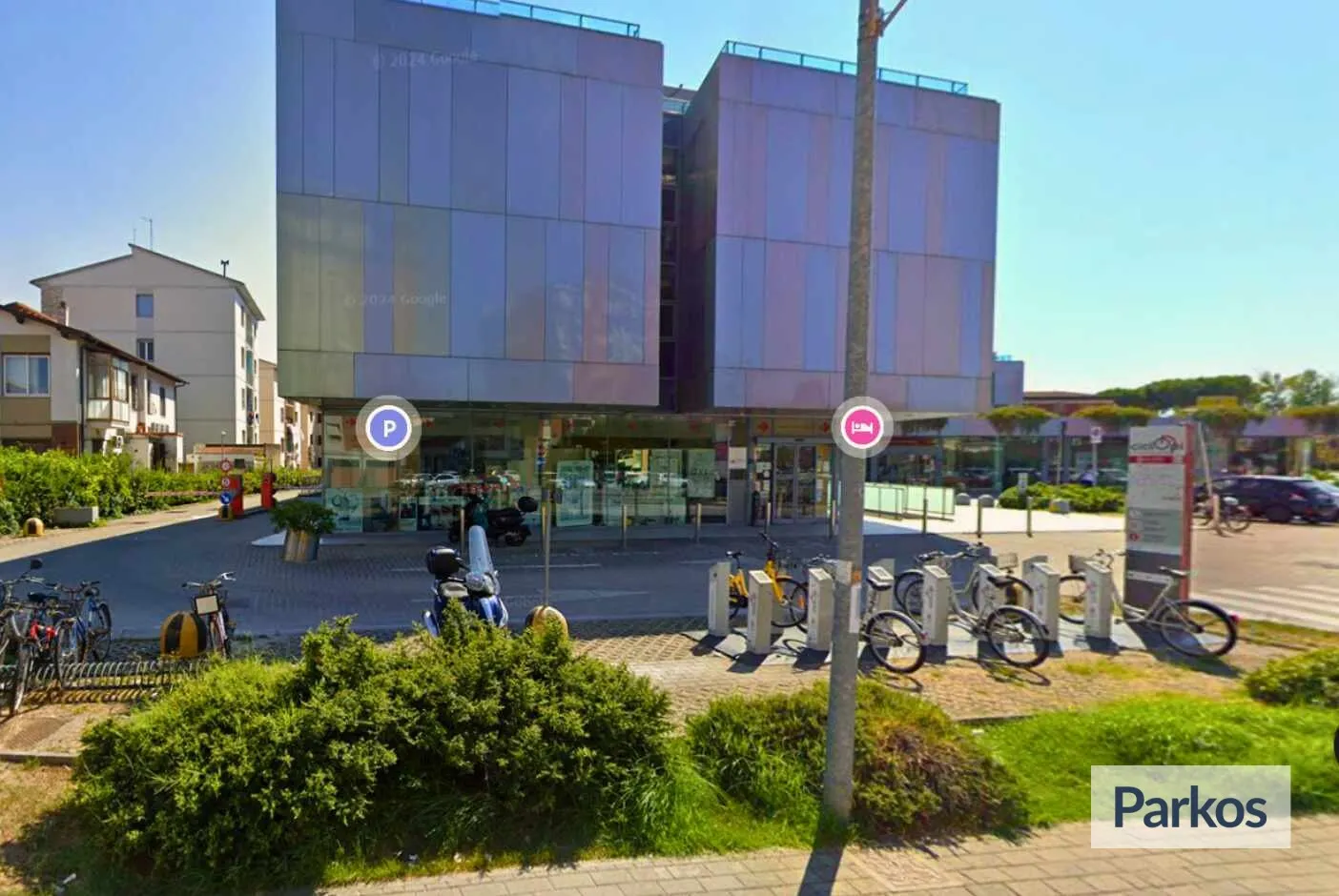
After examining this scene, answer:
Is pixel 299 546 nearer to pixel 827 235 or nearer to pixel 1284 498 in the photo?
pixel 827 235

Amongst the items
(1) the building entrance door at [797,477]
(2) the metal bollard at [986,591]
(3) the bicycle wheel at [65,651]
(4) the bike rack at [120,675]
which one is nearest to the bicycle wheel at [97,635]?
(3) the bicycle wheel at [65,651]

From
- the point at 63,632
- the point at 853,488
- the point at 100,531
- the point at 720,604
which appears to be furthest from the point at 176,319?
the point at 853,488

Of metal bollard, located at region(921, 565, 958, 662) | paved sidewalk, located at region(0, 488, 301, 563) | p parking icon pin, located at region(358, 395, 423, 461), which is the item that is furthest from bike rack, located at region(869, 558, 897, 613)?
paved sidewalk, located at region(0, 488, 301, 563)

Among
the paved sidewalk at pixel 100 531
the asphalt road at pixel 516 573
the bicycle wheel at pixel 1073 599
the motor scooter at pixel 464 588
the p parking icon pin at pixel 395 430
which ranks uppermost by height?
the p parking icon pin at pixel 395 430

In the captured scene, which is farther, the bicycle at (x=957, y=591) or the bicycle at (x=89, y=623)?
the bicycle at (x=957, y=591)

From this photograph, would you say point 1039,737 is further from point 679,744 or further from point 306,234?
point 306,234

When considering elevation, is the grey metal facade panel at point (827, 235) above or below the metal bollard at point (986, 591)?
above

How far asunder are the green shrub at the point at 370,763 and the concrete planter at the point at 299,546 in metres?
10.7

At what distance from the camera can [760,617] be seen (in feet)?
26.1

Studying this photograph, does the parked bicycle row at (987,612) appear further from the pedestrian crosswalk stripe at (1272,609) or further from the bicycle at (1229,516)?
the bicycle at (1229,516)

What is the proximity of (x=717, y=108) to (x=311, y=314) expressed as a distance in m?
10.3

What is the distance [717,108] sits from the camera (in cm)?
1777

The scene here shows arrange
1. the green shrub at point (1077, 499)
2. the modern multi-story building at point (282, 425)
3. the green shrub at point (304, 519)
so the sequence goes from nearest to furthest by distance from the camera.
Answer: the green shrub at point (304, 519), the green shrub at point (1077, 499), the modern multi-story building at point (282, 425)

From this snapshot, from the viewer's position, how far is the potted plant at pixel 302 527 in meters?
14.1
